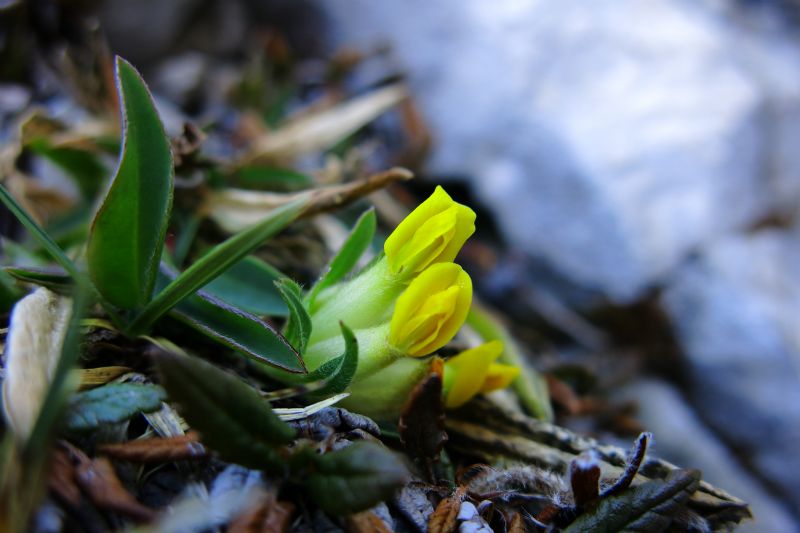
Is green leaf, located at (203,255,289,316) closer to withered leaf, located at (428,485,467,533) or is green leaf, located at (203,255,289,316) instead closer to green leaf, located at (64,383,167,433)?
green leaf, located at (64,383,167,433)

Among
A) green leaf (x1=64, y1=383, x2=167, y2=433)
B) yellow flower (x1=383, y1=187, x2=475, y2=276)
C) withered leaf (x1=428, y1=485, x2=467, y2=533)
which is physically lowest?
withered leaf (x1=428, y1=485, x2=467, y2=533)

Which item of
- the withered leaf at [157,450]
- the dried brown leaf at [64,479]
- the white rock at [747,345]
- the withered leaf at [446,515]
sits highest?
the dried brown leaf at [64,479]

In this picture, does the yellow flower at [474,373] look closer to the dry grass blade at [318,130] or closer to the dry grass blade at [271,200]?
the dry grass blade at [271,200]

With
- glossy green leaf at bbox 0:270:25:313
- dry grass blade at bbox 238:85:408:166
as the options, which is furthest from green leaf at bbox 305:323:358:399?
dry grass blade at bbox 238:85:408:166

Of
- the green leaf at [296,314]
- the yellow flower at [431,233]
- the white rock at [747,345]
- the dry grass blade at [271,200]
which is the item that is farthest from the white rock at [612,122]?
the green leaf at [296,314]

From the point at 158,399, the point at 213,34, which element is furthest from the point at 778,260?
the point at 213,34

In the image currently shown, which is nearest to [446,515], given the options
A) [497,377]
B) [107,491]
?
[497,377]
